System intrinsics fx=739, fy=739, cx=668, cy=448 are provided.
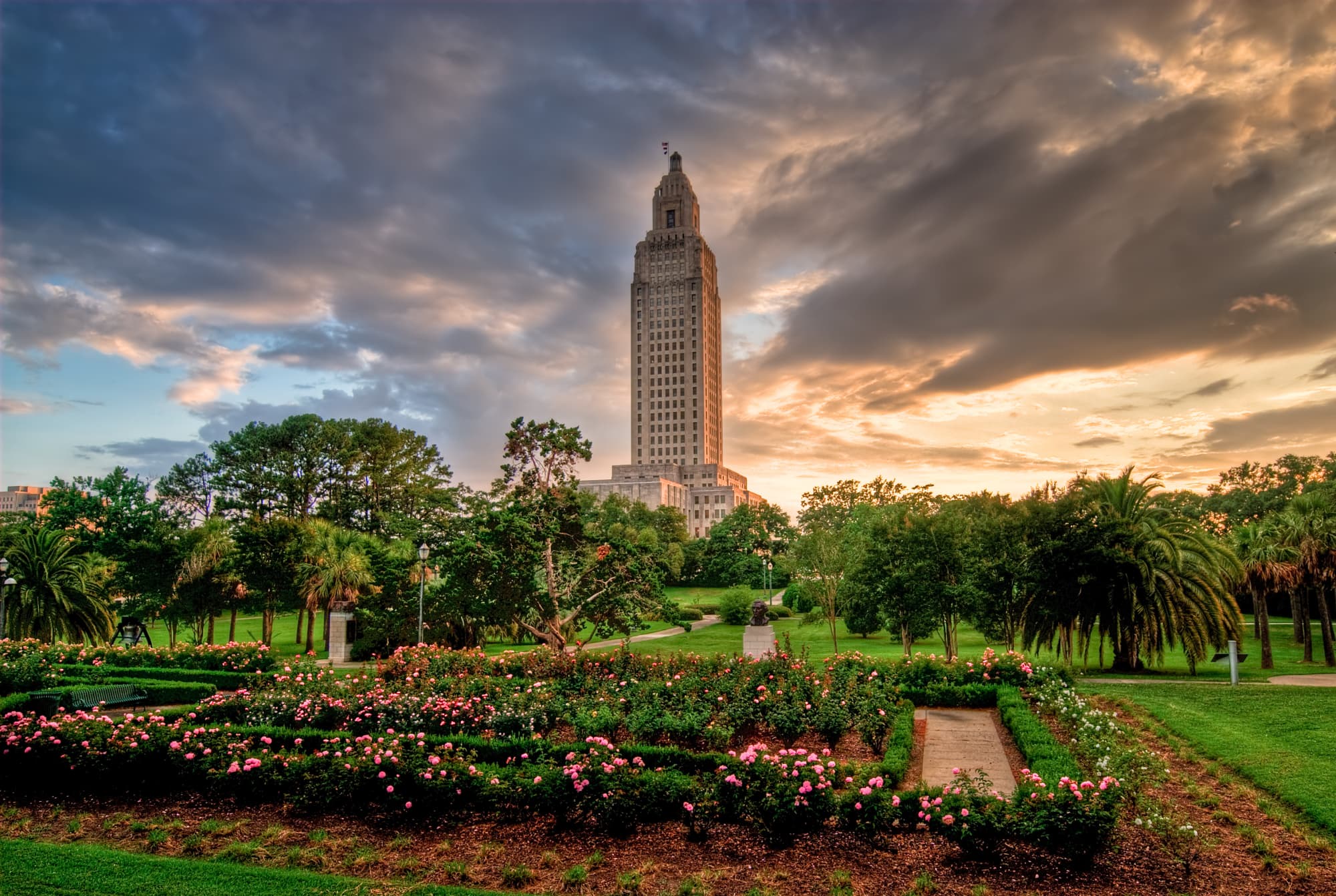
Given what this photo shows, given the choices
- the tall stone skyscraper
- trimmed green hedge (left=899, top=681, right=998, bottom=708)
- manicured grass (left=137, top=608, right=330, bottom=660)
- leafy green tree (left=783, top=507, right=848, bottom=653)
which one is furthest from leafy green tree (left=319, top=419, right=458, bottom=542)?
the tall stone skyscraper

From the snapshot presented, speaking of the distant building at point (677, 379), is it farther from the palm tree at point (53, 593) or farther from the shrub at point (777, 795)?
the shrub at point (777, 795)

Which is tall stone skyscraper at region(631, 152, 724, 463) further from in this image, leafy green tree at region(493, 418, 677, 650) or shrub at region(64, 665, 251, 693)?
shrub at region(64, 665, 251, 693)

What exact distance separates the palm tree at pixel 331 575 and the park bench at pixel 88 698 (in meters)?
11.2

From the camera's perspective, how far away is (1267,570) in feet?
67.2

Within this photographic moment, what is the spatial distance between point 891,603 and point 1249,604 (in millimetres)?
33058

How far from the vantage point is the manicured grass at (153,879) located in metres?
5.85

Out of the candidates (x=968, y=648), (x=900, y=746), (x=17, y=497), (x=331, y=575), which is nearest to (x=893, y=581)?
(x=900, y=746)

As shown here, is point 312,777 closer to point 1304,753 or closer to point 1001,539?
point 1304,753

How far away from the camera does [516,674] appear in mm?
14891

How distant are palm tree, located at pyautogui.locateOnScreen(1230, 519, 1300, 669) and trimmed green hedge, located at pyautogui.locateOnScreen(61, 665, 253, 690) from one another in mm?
25033

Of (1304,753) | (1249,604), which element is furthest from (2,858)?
(1249,604)

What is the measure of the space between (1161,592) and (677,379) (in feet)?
394

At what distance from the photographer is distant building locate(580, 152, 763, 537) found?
443 ft

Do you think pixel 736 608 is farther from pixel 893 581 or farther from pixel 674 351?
pixel 674 351
